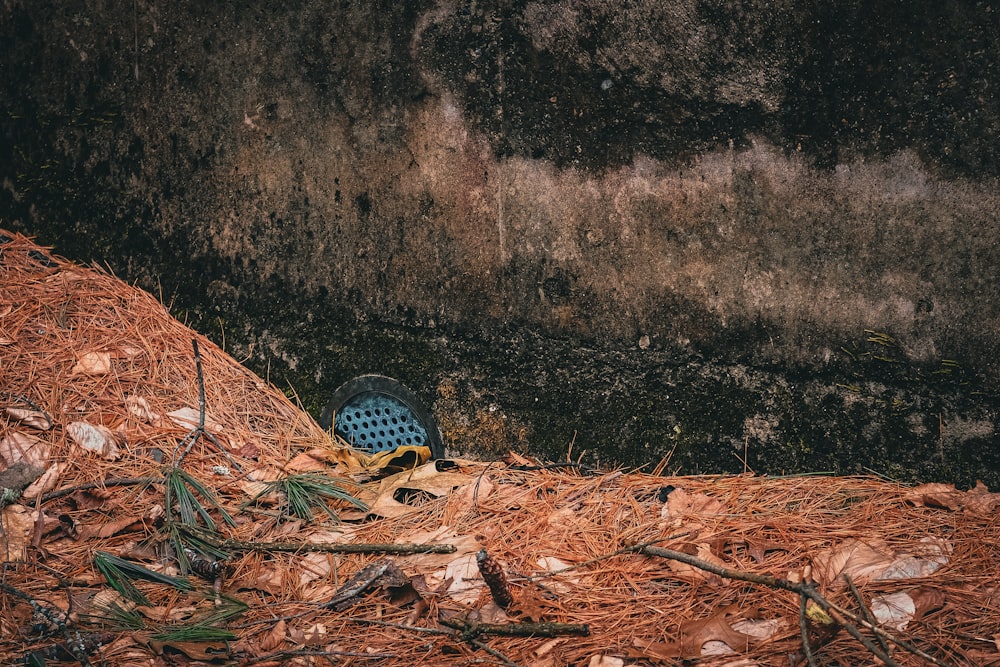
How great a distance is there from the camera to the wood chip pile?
168 cm

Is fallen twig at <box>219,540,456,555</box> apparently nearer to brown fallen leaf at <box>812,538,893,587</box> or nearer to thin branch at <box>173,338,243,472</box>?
thin branch at <box>173,338,243,472</box>

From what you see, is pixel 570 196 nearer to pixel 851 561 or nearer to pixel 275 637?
pixel 851 561

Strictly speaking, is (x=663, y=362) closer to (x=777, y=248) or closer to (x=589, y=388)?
(x=589, y=388)

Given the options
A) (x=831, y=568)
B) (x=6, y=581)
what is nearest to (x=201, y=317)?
(x=6, y=581)

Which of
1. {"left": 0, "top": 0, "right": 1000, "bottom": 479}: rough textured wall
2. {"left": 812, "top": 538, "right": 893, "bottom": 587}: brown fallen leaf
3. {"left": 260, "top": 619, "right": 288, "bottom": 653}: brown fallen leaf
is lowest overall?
{"left": 260, "top": 619, "right": 288, "bottom": 653}: brown fallen leaf

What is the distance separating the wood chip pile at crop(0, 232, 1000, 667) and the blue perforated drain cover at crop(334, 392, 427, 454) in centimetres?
10

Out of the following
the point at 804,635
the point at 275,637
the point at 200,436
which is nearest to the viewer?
the point at 804,635

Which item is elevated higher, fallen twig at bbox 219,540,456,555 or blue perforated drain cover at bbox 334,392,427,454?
blue perforated drain cover at bbox 334,392,427,454

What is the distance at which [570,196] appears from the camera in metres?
2.35

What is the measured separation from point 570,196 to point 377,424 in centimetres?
107

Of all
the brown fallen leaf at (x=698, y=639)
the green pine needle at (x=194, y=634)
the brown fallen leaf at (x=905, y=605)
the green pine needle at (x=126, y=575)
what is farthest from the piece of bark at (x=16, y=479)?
the brown fallen leaf at (x=905, y=605)

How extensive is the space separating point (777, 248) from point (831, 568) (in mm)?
913

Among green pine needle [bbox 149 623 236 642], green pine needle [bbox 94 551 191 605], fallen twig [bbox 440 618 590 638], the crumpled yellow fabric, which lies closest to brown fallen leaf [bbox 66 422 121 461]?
green pine needle [bbox 94 551 191 605]

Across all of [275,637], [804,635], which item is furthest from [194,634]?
[804,635]
